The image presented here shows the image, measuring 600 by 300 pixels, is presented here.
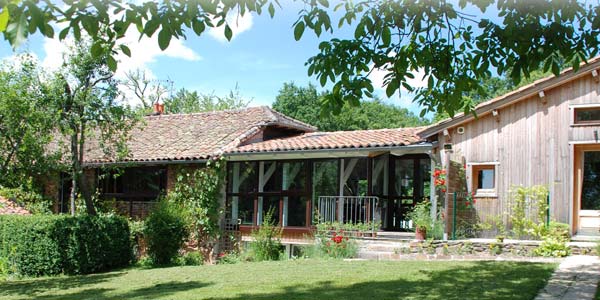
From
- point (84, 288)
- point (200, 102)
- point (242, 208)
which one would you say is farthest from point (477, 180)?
point (200, 102)

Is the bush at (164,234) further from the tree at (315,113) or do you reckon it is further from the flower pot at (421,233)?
the tree at (315,113)

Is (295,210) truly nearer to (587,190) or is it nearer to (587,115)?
(587,190)

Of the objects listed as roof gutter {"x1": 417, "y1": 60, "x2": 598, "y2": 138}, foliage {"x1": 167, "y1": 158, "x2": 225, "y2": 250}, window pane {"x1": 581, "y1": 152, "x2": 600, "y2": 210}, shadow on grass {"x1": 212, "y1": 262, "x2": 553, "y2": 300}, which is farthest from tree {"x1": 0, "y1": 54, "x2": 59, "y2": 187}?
window pane {"x1": 581, "y1": 152, "x2": 600, "y2": 210}

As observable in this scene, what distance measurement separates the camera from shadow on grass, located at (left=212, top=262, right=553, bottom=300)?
803cm

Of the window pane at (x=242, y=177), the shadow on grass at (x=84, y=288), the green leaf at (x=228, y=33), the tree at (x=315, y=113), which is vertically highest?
the tree at (x=315, y=113)

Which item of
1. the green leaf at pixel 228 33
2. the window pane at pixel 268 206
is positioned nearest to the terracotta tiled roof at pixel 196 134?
the window pane at pixel 268 206

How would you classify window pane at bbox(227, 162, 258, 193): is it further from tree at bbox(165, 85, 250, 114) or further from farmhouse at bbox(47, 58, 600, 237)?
tree at bbox(165, 85, 250, 114)

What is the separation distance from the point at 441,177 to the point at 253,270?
496cm

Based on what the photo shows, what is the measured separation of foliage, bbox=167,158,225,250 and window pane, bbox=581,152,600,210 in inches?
382

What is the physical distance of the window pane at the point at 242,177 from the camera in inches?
693

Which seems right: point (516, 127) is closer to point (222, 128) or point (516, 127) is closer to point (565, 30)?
point (565, 30)

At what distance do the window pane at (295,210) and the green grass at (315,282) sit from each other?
3.71m

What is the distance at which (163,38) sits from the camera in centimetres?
485

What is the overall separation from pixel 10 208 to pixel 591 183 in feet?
58.1
